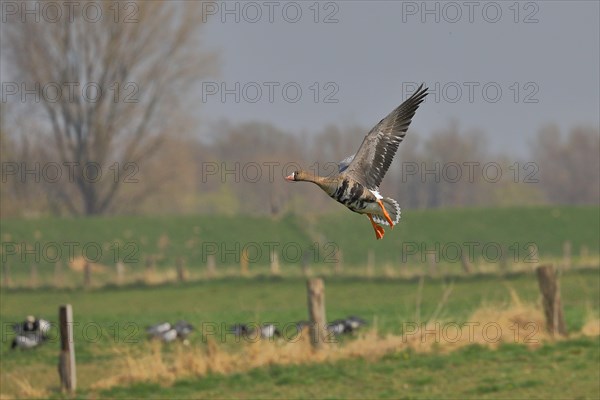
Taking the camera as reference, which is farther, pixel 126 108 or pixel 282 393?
pixel 126 108

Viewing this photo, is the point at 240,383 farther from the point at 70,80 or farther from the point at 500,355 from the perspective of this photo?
the point at 70,80

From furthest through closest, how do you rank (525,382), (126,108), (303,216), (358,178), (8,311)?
(126,108)
(303,216)
(8,311)
(525,382)
(358,178)

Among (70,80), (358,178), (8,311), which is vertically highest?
(70,80)

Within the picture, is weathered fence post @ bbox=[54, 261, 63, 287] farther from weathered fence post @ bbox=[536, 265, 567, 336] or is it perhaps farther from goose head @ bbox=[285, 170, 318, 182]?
goose head @ bbox=[285, 170, 318, 182]

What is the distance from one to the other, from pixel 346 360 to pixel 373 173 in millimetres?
18666

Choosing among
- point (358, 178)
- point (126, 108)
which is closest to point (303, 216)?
Result: point (126, 108)

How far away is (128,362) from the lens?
27.3m

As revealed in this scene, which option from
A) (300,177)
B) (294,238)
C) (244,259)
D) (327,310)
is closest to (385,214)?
(300,177)

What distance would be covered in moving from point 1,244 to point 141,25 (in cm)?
2139

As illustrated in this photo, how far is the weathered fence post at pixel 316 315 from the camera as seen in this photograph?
28.1 meters

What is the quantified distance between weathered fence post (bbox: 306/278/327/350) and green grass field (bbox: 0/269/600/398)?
46.8 inches

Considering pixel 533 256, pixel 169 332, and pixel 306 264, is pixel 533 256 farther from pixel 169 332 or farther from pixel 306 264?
pixel 169 332

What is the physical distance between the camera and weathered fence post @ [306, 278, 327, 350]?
28.1 m

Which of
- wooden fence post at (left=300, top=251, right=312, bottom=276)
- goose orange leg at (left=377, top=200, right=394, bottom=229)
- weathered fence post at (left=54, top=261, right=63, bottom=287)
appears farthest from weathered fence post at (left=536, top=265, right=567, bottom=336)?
weathered fence post at (left=54, top=261, right=63, bottom=287)
